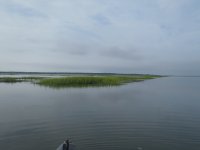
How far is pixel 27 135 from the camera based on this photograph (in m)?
14.9

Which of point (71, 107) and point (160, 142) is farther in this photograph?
point (71, 107)

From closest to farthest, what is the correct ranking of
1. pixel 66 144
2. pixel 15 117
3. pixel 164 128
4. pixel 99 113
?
1. pixel 66 144
2. pixel 164 128
3. pixel 15 117
4. pixel 99 113

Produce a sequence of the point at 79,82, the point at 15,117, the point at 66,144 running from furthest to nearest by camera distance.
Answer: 1. the point at 79,82
2. the point at 15,117
3. the point at 66,144

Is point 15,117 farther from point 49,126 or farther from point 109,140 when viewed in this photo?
point 109,140

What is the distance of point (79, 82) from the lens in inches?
2251

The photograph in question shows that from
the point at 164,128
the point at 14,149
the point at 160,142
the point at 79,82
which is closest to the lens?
the point at 14,149

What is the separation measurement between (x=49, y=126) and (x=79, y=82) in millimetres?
40240

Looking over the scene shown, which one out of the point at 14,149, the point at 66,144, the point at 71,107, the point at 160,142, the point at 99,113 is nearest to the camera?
the point at 66,144

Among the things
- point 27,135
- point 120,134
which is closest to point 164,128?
point 120,134

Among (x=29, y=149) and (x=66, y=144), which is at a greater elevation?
(x=66, y=144)

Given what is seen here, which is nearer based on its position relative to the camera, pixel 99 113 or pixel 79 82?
pixel 99 113

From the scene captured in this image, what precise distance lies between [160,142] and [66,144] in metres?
5.94

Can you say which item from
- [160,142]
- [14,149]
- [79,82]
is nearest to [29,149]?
[14,149]

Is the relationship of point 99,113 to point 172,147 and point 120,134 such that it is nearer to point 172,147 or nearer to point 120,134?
point 120,134
